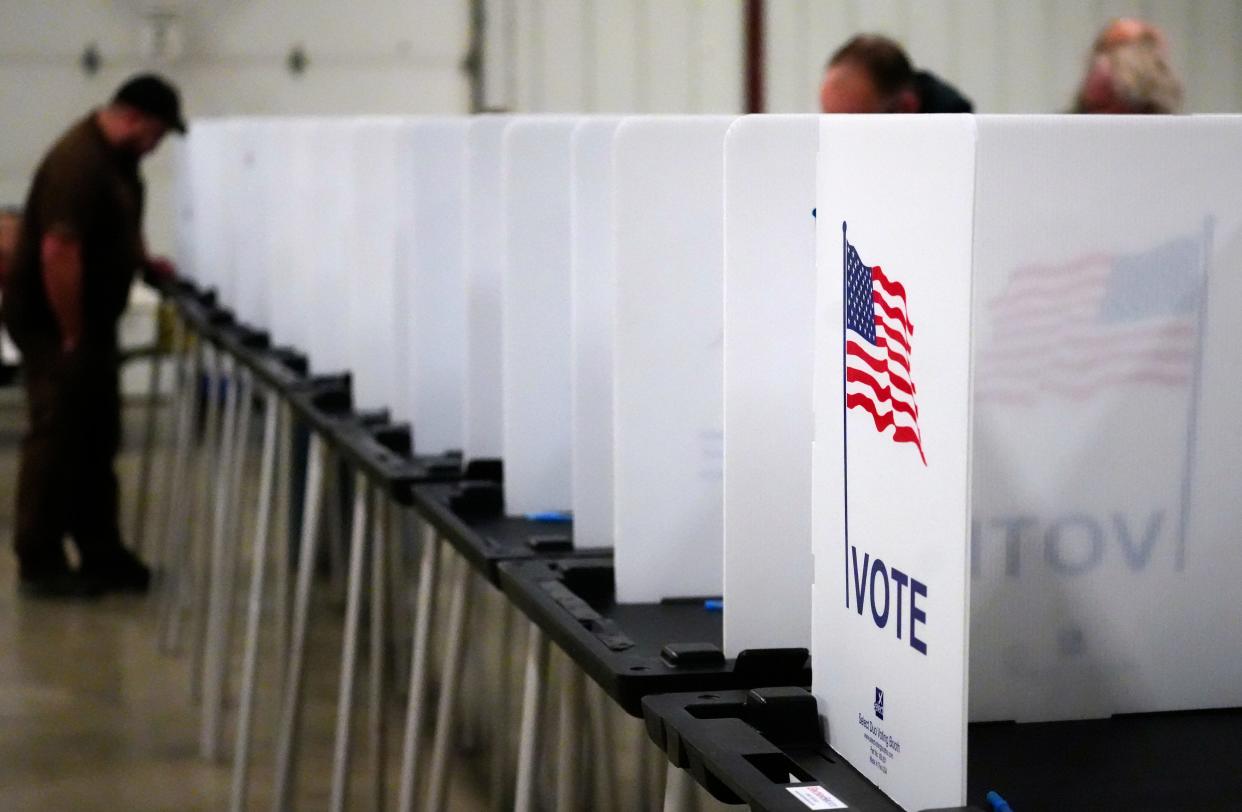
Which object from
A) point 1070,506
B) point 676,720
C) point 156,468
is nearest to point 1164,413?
point 1070,506

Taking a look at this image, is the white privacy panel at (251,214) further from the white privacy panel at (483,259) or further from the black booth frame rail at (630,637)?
the black booth frame rail at (630,637)

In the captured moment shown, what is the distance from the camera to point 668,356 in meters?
1.67

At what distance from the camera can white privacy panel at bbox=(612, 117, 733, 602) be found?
1641mm

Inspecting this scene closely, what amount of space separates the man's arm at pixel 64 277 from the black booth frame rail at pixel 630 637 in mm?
3348

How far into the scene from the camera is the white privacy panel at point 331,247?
10.0 ft

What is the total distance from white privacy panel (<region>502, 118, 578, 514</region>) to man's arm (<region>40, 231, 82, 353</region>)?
121 inches

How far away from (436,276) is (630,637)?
1.04 m

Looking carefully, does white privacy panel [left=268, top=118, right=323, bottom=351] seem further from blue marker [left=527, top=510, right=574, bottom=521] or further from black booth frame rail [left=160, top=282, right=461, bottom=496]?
blue marker [left=527, top=510, right=574, bottom=521]

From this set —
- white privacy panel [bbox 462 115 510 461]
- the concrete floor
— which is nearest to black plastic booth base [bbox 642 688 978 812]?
white privacy panel [bbox 462 115 510 461]

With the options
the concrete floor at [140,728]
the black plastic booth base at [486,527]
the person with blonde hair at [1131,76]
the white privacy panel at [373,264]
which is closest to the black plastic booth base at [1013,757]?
the black plastic booth base at [486,527]

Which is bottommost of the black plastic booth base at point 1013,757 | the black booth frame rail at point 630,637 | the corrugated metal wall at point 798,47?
the black plastic booth base at point 1013,757

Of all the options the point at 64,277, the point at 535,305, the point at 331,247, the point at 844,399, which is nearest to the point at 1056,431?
the point at 844,399

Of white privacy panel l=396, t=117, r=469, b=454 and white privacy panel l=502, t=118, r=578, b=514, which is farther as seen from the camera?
white privacy panel l=396, t=117, r=469, b=454

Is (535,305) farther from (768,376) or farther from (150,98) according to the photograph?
(150,98)
